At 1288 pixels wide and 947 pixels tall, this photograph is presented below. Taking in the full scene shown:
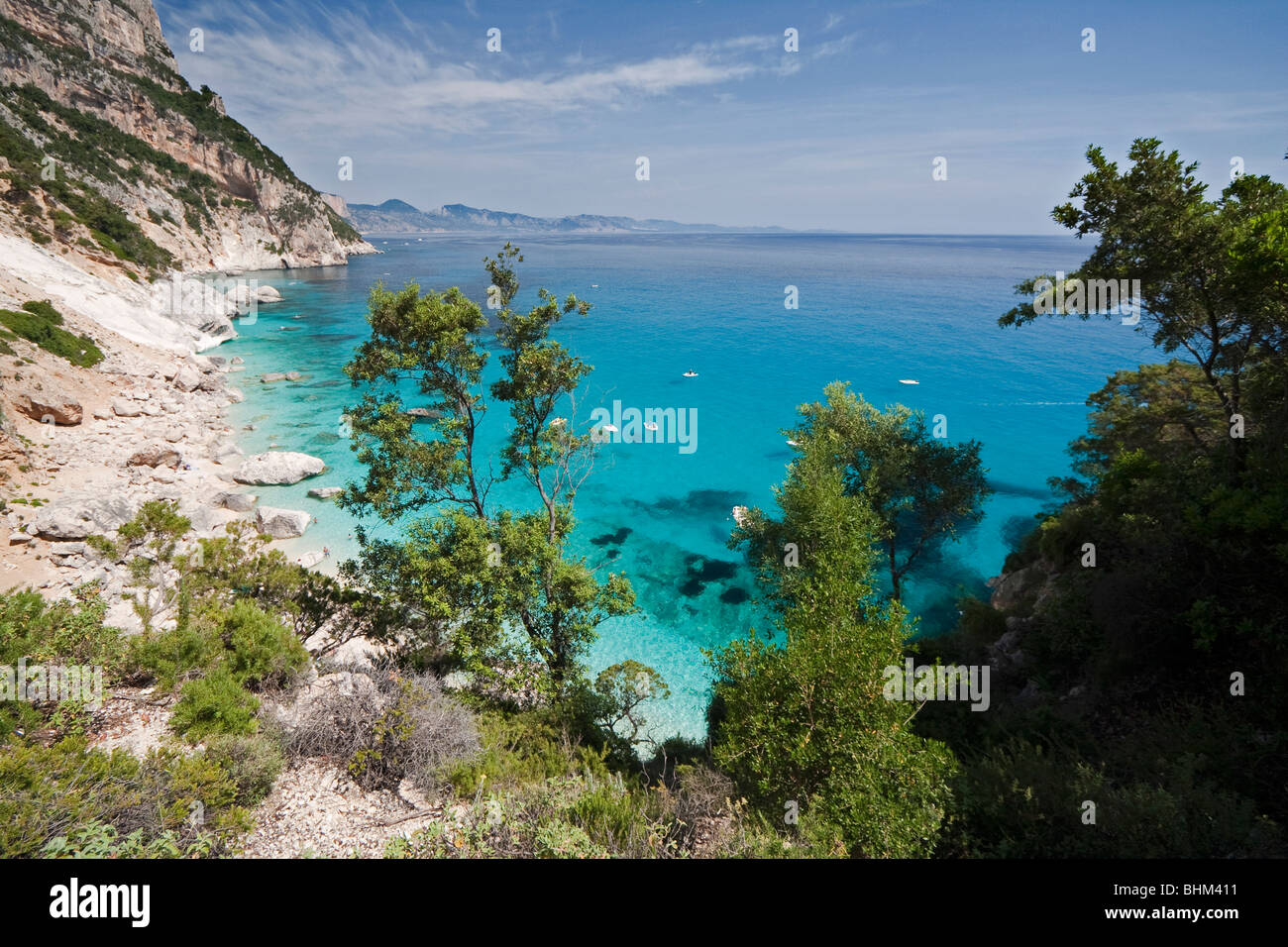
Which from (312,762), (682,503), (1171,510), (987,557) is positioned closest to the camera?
(312,762)

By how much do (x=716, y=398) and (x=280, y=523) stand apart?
39.9m

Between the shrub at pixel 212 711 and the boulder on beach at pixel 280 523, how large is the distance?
55.2 ft

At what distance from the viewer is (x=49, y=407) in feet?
92.8

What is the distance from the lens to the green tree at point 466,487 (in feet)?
47.3

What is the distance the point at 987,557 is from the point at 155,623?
37409 millimetres

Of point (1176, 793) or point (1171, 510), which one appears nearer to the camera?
point (1176, 793)

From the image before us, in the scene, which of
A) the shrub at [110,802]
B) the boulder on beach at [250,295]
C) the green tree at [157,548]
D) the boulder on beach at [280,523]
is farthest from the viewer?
the boulder on beach at [250,295]

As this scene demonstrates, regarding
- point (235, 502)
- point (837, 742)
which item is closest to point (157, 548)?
point (235, 502)

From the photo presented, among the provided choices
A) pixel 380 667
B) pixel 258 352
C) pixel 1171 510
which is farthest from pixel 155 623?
pixel 258 352

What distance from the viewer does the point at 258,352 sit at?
60.1 m

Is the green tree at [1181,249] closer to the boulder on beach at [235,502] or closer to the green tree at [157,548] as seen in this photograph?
the green tree at [157,548]

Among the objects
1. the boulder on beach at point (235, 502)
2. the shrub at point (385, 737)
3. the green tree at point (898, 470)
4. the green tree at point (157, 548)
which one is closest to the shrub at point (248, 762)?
the shrub at point (385, 737)

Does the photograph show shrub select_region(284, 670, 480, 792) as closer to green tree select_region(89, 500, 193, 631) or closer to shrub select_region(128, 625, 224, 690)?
shrub select_region(128, 625, 224, 690)
